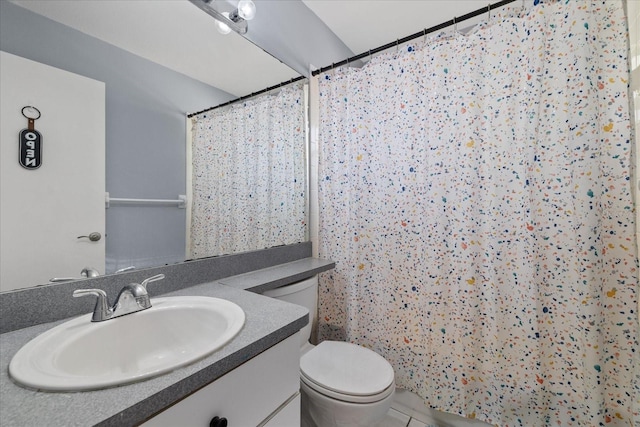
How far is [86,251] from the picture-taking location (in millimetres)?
922

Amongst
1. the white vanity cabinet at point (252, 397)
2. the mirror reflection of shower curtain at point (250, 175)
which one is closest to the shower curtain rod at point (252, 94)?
the mirror reflection of shower curtain at point (250, 175)

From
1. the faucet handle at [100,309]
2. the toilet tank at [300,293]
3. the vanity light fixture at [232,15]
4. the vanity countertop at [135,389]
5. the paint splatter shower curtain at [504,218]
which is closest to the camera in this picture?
the vanity countertop at [135,389]

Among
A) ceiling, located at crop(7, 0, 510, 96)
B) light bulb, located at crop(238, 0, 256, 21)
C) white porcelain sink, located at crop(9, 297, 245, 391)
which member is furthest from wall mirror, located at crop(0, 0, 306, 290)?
white porcelain sink, located at crop(9, 297, 245, 391)

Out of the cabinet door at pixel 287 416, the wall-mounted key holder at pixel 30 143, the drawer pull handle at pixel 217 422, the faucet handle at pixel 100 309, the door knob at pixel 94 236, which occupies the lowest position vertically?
the cabinet door at pixel 287 416

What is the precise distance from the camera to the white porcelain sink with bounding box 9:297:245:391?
20.5 inches

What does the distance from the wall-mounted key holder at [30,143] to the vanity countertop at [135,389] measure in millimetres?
478

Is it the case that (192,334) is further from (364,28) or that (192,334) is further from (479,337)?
(364,28)

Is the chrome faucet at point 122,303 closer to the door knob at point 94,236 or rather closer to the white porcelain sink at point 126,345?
the white porcelain sink at point 126,345

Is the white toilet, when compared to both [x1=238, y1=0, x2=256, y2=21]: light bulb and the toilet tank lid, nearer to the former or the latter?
the toilet tank lid

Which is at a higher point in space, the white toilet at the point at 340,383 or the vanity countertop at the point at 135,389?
the vanity countertop at the point at 135,389

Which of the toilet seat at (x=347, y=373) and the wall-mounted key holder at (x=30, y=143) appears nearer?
the wall-mounted key holder at (x=30, y=143)

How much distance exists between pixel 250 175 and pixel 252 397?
108 cm

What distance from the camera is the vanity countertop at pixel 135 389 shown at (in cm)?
44

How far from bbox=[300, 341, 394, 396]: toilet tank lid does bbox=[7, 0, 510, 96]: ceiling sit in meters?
1.41
